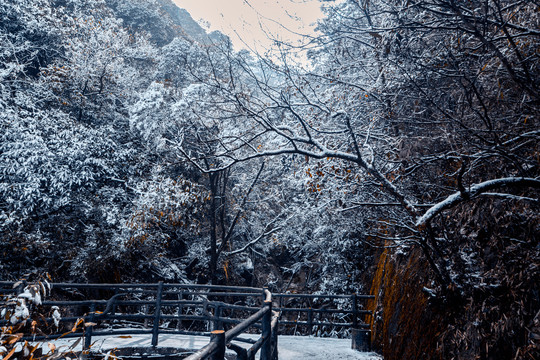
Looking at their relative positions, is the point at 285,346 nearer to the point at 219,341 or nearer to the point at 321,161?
the point at 321,161

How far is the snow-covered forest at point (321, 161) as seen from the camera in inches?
164

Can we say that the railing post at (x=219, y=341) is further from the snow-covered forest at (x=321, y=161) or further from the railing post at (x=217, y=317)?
the railing post at (x=217, y=317)

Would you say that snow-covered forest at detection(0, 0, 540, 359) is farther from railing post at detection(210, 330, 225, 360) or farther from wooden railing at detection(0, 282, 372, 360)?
railing post at detection(210, 330, 225, 360)

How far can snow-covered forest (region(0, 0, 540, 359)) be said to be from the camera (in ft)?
13.7

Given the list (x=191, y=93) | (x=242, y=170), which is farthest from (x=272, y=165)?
(x=191, y=93)

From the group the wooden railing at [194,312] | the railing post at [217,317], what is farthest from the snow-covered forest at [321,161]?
the railing post at [217,317]

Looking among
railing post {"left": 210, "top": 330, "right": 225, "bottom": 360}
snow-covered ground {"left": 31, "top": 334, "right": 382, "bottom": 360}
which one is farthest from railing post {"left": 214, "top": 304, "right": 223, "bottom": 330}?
railing post {"left": 210, "top": 330, "right": 225, "bottom": 360}

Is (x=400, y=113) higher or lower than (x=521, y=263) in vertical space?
higher

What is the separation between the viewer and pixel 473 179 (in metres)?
5.36

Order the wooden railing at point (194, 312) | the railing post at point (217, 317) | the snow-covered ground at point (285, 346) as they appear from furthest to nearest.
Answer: the snow-covered ground at point (285, 346) → the railing post at point (217, 317) → the wooden railing at point (194, 312)

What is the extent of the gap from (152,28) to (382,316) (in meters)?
23.8

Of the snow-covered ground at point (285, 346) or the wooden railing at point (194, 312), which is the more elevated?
the wooden railing at point (194, 312)

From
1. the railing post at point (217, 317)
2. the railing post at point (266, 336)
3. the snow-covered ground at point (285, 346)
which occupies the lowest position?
the snow-covered ground at point (285, 346)

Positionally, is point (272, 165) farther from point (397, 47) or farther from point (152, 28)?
point (152, 28)
